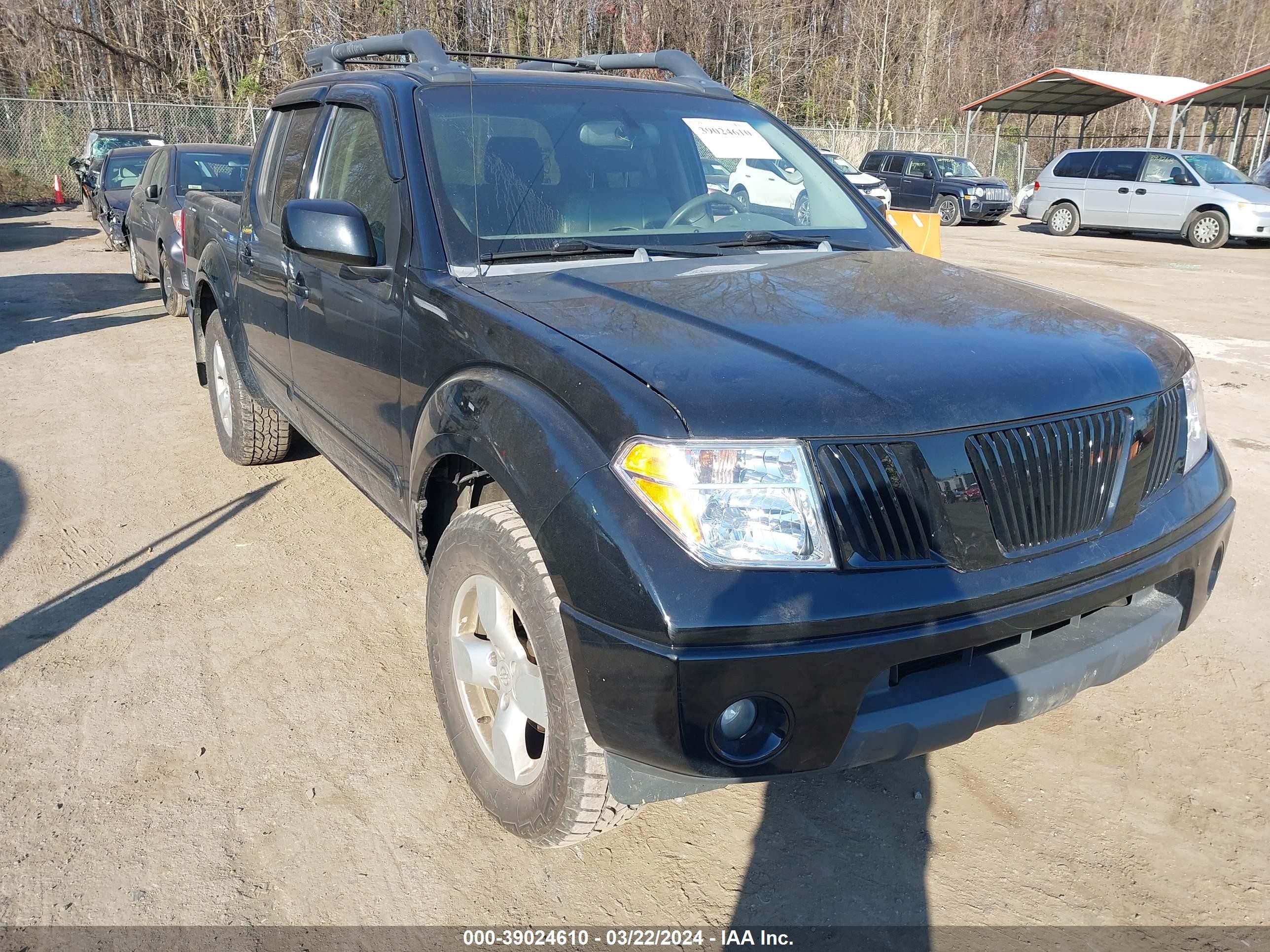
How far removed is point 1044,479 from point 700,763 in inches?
38.4

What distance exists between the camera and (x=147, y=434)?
596cm

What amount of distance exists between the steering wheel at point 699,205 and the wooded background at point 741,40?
25.8m

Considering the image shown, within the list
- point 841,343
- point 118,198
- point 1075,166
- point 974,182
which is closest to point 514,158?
point 841,343

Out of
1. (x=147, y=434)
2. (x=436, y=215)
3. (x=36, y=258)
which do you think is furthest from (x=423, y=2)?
(x=436, y=215)

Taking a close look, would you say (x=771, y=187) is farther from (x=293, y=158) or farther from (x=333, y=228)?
(x=293, y=158)

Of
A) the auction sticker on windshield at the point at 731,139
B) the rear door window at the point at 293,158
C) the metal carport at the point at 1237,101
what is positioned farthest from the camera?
the metal carport at the point at 1237,101

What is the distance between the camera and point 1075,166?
20.4 m

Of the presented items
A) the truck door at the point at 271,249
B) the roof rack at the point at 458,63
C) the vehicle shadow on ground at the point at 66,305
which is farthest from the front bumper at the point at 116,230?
the roof rack at the point at 458,63

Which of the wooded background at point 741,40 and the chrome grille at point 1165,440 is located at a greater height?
Result: the wooded background at point 741,40

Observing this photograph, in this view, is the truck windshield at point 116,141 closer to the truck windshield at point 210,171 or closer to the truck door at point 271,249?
the truck windshield at point 210,171

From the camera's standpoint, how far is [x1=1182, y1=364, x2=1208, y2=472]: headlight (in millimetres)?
2596

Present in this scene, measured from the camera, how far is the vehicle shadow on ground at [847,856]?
229cm

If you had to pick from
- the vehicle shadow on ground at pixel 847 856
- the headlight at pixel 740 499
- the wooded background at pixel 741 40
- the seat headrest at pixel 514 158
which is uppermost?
the wooded background at pixel 741 40

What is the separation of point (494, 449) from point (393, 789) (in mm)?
1127
